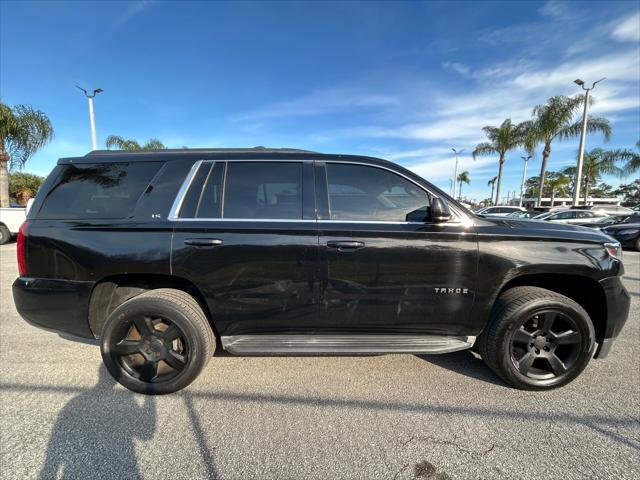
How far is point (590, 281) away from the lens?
2.60 meters

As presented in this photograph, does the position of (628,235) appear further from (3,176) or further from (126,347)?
(3,176)

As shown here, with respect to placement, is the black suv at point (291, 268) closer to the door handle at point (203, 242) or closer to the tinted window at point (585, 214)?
the door handle at point (203, 242)

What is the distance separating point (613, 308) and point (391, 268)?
6.06 feet

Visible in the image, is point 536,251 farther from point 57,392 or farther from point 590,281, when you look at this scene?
point 57,392

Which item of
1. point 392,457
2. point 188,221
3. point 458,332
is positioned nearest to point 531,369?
→ point 458,332

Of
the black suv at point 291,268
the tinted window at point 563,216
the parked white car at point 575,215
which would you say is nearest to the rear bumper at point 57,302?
the black suv at point 291,268

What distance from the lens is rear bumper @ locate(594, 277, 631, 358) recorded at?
2.55 metres

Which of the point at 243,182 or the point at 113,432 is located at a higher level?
the point at 243,182

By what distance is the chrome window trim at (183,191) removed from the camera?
8.14 ft

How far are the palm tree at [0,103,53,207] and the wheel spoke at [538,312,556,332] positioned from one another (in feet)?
61.9

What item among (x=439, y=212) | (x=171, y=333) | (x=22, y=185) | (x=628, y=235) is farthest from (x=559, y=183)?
(x=22, y=185)

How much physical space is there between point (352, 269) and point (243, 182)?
1.14 metres

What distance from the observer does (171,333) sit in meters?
2.53

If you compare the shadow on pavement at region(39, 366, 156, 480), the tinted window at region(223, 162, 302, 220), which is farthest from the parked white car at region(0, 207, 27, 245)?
the tinted window at region(223, 162, 302, 220)
